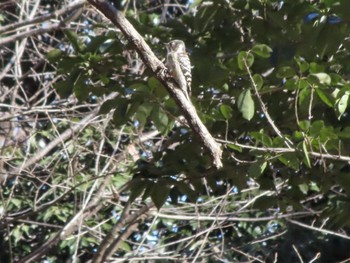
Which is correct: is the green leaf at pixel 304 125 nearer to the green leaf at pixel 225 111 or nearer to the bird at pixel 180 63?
the green leaf at pixel 225 111

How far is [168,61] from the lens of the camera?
4129mm

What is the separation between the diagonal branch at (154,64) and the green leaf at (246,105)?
30 cm

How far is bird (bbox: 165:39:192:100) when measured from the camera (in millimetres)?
3939

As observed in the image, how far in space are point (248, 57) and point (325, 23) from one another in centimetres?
38

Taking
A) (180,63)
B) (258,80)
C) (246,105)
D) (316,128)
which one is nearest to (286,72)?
(258,80)

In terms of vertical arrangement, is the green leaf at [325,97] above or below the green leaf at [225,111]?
below

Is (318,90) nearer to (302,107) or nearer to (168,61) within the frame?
(302,107)

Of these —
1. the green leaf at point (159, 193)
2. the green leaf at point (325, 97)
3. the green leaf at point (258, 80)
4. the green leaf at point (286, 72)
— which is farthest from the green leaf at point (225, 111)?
the green leaf at point (159, 193)

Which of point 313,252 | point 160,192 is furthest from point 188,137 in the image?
point 313,252

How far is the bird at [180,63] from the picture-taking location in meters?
3.94

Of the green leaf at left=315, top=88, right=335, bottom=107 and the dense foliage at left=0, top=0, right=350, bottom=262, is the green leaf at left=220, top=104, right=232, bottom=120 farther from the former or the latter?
the green leaf at left=315, top=88, right=335, bottom=107

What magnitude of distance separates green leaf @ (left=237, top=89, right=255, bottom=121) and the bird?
0.24m

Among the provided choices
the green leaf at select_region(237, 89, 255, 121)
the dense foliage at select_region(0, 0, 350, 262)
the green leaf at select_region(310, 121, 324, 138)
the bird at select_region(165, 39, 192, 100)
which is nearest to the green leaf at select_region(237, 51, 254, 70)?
the dense foliage at select_region(0, 0, 350, 262)

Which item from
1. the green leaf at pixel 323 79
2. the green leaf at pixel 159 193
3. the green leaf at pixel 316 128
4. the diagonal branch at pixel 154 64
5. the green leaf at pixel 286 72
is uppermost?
the diagonal branch at pixel 154 64
